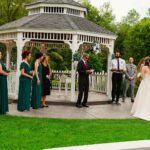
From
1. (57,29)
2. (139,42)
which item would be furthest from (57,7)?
(139,42)

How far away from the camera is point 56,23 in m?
17.5

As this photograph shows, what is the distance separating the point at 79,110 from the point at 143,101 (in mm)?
2133

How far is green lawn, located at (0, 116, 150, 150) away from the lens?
8.83 m

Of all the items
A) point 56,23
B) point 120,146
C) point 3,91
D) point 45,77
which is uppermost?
point 56,23

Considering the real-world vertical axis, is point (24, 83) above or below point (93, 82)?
above

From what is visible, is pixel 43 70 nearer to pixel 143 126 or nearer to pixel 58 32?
pixel 58 32

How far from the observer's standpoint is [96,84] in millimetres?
20625

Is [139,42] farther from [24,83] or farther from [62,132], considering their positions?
[62,132]

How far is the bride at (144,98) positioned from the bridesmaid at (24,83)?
11.3 ft

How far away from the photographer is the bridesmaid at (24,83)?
13.3 metres

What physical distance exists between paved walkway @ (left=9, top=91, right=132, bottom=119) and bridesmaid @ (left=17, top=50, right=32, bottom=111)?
0.31 meters

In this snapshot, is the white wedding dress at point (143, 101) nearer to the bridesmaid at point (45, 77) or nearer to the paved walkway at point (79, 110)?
the paved walkway at point (79, 110)

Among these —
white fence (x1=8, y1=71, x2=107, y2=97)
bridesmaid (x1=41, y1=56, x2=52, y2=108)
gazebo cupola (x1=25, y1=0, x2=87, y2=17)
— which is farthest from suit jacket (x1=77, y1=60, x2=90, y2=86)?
gazebo cupola (x1=25, y1=0, x2=87, y2=17)

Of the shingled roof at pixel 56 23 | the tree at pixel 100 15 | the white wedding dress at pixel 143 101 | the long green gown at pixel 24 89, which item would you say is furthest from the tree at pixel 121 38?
the long green gown at pixel 24 89
